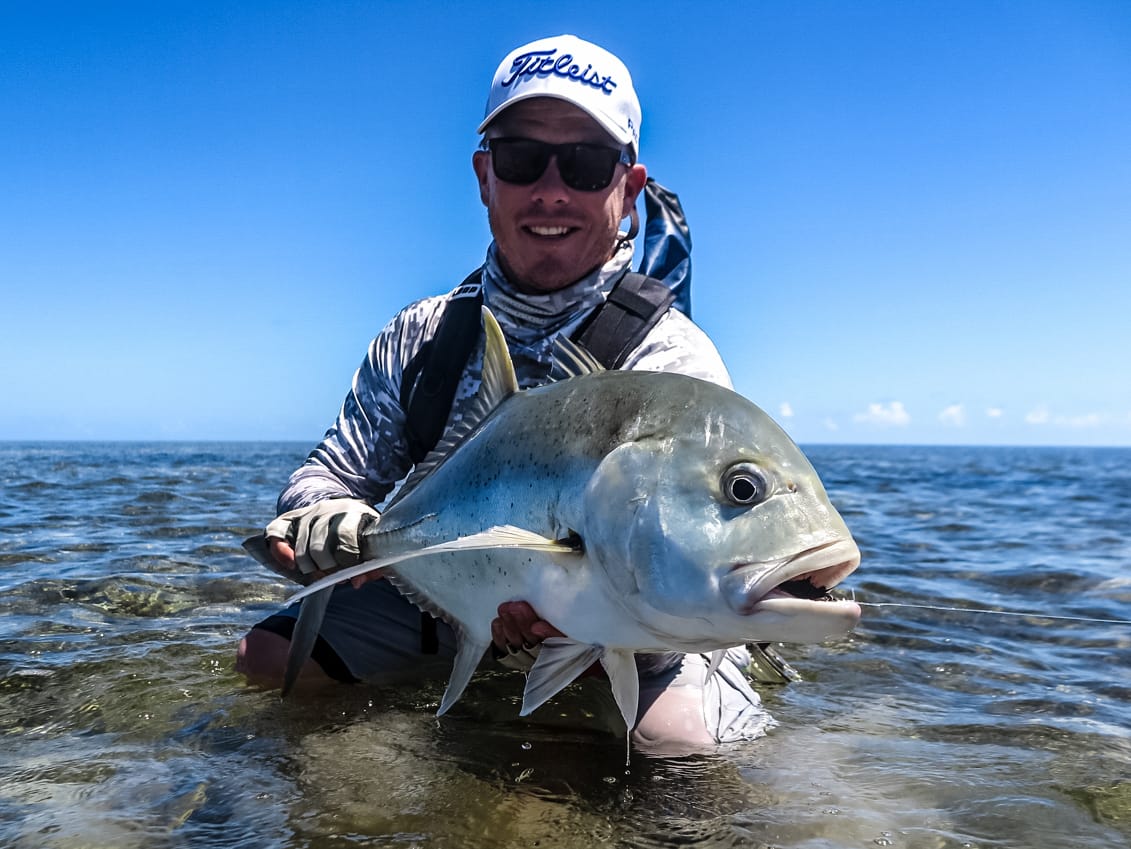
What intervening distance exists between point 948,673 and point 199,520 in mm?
7648

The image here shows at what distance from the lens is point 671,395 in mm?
2244

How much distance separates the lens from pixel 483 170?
4.13 meters

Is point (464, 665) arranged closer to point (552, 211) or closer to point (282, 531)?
point (282, 531)

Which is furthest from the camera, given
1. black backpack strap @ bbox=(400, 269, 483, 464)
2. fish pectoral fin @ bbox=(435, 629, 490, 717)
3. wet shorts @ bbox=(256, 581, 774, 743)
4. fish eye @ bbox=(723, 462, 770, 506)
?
black backpack strap @ bbox=(400, 269, 483, 464)

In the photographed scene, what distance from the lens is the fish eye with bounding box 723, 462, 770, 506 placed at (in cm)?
196

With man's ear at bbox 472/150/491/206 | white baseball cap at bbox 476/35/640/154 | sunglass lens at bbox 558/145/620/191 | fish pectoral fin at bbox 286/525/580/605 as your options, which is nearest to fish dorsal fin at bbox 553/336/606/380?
fish pectoral fin at bbox 286/525/580/605

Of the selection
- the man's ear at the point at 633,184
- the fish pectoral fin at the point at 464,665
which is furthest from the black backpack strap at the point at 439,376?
the fish pectoral fin at the point at 464,665

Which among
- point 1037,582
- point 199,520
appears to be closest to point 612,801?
point 1037,582

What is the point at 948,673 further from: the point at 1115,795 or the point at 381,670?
the point at 381,670

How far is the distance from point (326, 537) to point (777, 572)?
162 centimetres

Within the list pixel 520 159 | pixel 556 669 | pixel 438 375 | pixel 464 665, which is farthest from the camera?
pixel 438 375

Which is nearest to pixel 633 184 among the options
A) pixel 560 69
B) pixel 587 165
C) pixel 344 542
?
pixel 587 165

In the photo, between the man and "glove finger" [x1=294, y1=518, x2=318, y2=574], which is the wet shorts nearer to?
the man

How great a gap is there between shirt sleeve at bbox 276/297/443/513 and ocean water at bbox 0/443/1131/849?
3.03 feet
